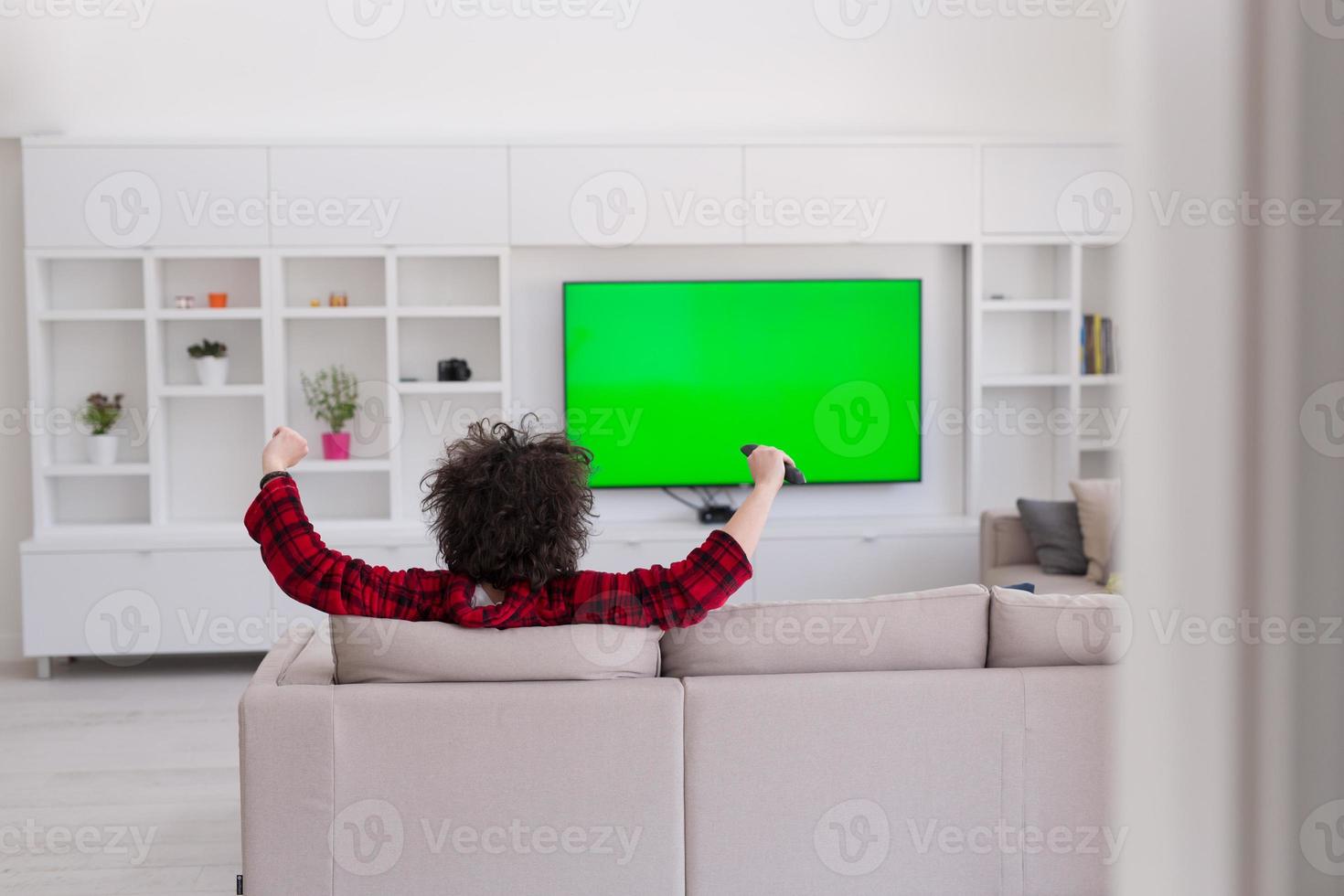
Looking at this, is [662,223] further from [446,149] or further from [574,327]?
[446,149]

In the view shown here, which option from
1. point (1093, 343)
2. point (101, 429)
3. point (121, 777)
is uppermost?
point (1093, 343)

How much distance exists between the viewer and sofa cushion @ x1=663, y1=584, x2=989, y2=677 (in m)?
2.03

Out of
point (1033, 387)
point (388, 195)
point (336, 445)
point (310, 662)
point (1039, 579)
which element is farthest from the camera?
point (1033, 387)

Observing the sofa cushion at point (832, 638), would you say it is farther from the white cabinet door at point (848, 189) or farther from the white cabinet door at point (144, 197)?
the white cabinet door at point (144, 197)

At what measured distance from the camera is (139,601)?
4.48 metres

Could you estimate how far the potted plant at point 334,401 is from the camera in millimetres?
4781

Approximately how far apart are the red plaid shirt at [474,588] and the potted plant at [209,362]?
2993mm

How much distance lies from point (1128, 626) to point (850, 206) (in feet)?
15.0

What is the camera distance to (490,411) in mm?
4973

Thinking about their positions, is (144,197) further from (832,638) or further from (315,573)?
(832,638)

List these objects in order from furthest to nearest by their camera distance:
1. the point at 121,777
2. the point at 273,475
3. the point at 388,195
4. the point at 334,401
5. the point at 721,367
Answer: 1. the point at 721,367
2. the point at 334,401
3. the point at 388,195
4. the point at 121,777
5. the point at 273,475

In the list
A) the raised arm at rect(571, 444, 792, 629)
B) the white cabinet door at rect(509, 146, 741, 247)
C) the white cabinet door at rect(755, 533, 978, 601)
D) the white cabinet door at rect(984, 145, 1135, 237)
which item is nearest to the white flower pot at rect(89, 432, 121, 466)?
the white cabinet door at rect(509, 146, 741, 247)

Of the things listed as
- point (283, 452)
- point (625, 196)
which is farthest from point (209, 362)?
point (283, 452)

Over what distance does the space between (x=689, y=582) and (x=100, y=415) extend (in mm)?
3647
